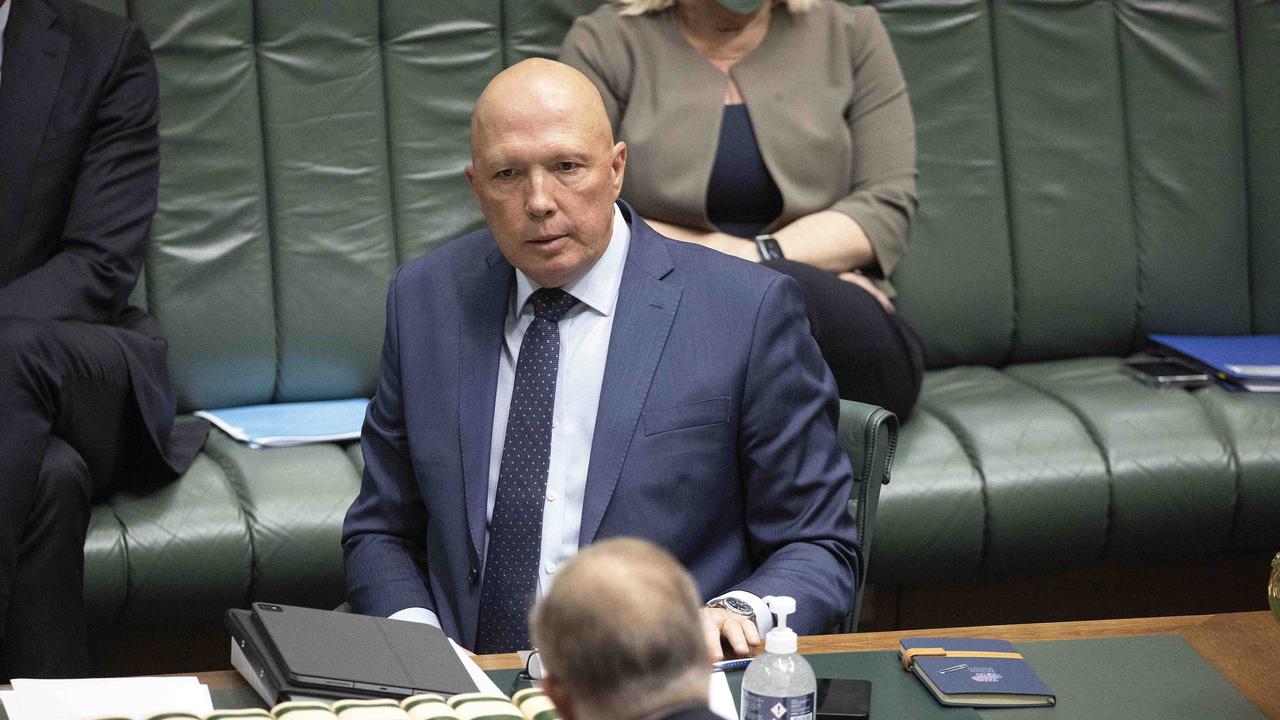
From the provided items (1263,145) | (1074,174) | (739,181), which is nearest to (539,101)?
(739,181)

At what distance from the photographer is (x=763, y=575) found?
5.55 feet

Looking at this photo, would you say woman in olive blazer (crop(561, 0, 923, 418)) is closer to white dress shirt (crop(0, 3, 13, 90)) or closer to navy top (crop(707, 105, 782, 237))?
navy top (crop(707, 105, 782, 237))

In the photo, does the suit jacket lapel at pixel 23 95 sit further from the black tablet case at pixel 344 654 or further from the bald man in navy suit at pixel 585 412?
the black tablet case at pixel 344 654

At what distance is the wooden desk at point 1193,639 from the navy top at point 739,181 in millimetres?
1414

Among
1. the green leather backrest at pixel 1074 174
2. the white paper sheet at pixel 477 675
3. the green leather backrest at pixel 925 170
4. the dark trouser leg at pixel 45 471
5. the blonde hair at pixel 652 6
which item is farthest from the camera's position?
the green leather backrest at pixel 1074 174

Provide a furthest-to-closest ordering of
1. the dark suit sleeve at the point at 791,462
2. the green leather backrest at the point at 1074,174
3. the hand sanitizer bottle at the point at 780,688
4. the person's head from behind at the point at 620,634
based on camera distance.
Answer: the green leather backrest at the point at 1074,174 < the dark suit sleeve at the point at 791,462 < the hand sanitizer bottle at the point at 780,688 < the person's head from behind at the point at 620,634

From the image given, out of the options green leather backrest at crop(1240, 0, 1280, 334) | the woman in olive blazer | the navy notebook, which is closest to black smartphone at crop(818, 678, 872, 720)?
the navy notebook

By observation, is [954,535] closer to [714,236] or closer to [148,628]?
[714,236]

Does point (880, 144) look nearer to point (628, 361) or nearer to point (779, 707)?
point (628, 361)

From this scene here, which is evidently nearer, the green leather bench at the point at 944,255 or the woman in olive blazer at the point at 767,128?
the green leather bench at the point at 944,255

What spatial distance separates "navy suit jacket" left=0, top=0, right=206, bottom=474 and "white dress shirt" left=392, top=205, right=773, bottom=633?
0.96m

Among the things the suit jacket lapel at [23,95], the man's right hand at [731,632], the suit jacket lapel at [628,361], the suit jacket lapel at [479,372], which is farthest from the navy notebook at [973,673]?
the suit jacket lapel at [23,95]

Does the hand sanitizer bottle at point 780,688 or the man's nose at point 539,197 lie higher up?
the man's nose at point 539,197

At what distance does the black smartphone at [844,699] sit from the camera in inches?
54.1
